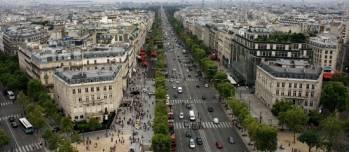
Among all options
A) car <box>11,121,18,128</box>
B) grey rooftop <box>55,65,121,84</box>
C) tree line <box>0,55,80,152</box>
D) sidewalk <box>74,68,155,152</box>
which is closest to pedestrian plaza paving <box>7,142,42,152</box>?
tree line <box>0,55,80,152</box>

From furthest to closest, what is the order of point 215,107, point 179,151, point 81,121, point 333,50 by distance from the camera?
point 333,50 → point 215,107 → point 81,121 → point 179,151

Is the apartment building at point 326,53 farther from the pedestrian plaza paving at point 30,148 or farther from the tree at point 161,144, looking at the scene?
the pedestrian plaza paving at point 30,148

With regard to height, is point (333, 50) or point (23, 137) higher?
point (333, 50)

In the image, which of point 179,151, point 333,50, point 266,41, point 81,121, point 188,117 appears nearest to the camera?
point 179,151

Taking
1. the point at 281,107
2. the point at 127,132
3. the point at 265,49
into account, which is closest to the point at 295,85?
the point at 281,107

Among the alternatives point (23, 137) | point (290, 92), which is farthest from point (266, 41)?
point (23, 137)

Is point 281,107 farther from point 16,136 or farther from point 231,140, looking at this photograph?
point 16,136

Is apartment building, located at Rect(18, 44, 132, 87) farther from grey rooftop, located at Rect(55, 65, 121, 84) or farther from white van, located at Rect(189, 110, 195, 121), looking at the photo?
white van, located at Rect(189, 110, 195, 121)

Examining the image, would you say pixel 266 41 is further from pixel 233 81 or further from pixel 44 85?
pixel 44 85
